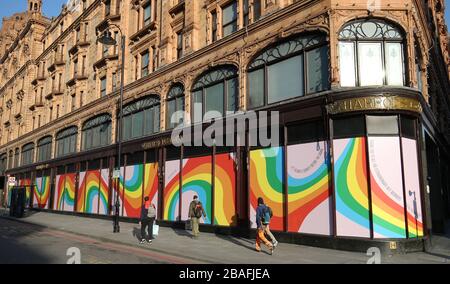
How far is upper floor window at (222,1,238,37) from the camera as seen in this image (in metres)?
20.3

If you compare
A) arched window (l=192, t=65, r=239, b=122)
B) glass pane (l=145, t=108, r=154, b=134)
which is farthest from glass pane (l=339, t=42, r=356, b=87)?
glass pane (l=145, t=108, r=154, b=134)

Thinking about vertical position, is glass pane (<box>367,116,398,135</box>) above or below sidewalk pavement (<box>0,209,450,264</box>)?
above

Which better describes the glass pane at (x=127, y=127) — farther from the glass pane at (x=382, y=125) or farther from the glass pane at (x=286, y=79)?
the glass pane at (x=382, y=125)

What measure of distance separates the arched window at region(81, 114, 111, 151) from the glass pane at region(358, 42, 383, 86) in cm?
1987

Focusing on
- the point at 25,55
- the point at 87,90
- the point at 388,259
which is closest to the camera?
the point at 388,259

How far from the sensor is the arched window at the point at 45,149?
39.4 metres

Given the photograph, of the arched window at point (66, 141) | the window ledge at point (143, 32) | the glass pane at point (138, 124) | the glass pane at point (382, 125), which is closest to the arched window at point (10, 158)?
the arched window at point (66, 141)

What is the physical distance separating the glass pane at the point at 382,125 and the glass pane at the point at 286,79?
10.5 ft

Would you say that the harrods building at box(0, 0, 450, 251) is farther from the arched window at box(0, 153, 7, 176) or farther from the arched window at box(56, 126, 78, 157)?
the arched window at box(0, 153, 7, 176)

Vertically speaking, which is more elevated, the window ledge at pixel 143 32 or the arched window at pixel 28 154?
the window ledge at pixel 143 32
